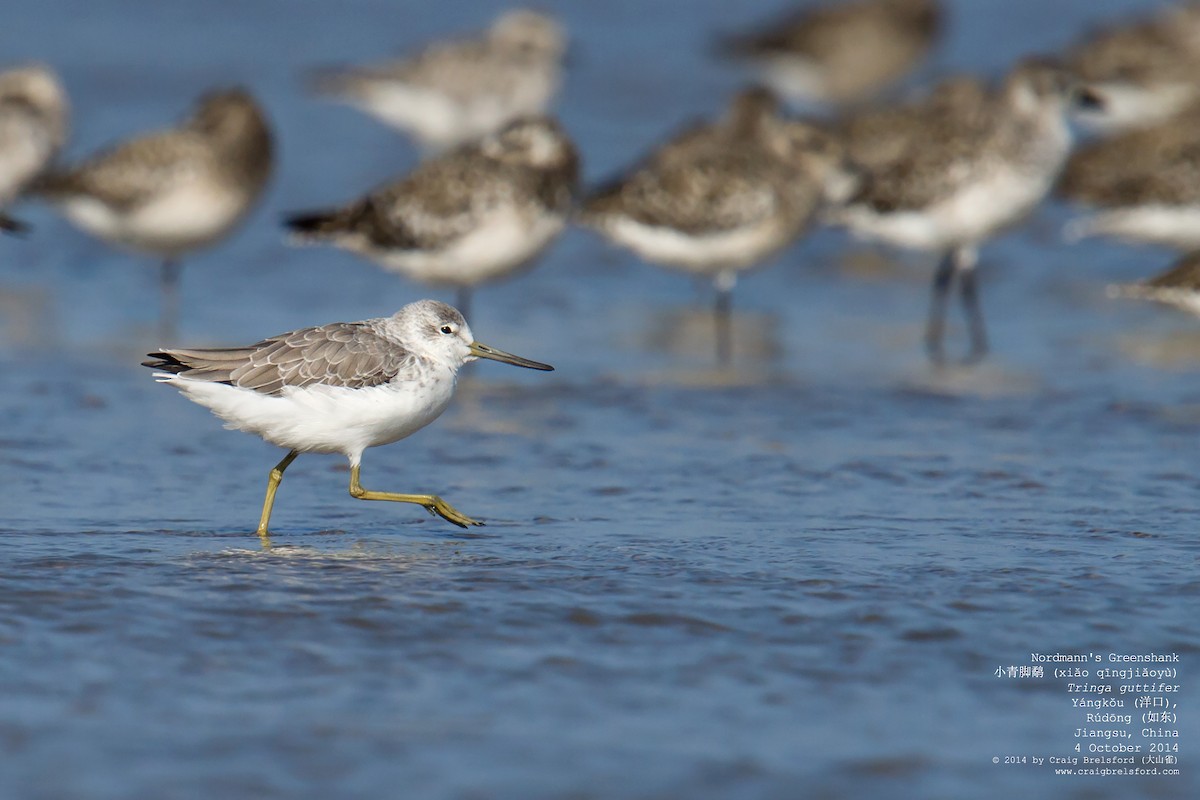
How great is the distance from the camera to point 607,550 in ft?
26.2

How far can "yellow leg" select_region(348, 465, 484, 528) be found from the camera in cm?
827

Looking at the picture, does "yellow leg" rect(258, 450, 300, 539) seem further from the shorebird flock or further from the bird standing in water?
the shorebird flock

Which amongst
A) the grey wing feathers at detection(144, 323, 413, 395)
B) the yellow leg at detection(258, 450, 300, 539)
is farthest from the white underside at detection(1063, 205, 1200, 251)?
the yellow leg at detection(258, 450, 300, 539)

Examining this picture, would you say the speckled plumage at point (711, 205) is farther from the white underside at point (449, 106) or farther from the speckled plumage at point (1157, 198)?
the white underside at point (449, 106)

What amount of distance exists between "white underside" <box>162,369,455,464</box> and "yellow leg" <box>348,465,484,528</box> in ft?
1.02

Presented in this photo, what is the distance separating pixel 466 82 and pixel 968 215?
8207mm

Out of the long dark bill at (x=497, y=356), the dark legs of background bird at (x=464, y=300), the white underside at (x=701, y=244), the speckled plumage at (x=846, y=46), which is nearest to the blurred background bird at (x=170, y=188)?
the dark legs of background bird at (x=464, y=300)

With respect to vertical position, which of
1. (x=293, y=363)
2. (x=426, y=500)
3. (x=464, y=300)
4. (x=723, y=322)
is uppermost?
(x=464, y=300)

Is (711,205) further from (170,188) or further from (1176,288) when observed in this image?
(170,188)

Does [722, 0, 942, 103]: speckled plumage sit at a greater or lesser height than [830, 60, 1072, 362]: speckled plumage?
greater

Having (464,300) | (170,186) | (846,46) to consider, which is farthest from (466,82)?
(464,300)

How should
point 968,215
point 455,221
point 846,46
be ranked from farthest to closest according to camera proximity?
1. point 846,46
2. point 968,215
3. point 455,221

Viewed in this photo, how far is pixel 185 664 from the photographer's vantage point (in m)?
6.35

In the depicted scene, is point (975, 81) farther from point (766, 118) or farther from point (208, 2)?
point (208, 2)
